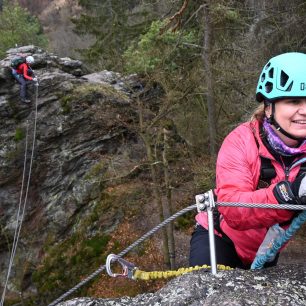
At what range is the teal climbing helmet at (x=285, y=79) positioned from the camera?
2.20m

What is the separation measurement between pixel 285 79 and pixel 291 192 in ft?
2.63

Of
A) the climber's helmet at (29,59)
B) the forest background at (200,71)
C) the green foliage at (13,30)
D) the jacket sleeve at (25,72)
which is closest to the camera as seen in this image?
the forest background at (200,71)

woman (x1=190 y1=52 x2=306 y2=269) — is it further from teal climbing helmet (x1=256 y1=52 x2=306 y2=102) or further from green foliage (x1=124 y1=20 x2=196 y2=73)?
green foliage (x1=124 y1=20 x2=196 y2=73)

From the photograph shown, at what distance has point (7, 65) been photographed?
13.9 metres

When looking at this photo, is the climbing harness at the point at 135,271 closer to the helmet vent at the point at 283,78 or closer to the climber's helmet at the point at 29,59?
the helmet vent at the point at 283,78

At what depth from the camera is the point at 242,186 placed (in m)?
2.12

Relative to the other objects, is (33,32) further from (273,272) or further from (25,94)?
(273,272)

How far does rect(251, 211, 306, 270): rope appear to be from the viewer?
1848mm

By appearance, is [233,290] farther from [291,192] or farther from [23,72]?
[23,72]

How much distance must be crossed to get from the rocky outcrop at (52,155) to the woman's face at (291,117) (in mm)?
11342

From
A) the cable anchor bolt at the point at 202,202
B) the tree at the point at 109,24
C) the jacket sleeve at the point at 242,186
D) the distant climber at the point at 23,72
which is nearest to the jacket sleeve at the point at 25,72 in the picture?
the distant climber at the point at 23,72

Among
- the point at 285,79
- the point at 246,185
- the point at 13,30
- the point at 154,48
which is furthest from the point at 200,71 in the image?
the point at 13,30

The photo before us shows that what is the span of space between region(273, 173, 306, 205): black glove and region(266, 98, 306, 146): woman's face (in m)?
0.48

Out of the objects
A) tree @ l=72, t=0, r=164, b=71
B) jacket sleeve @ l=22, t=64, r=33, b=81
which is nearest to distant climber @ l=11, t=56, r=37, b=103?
jacket sleeve @ l=22, t=64, r=33, b=81
